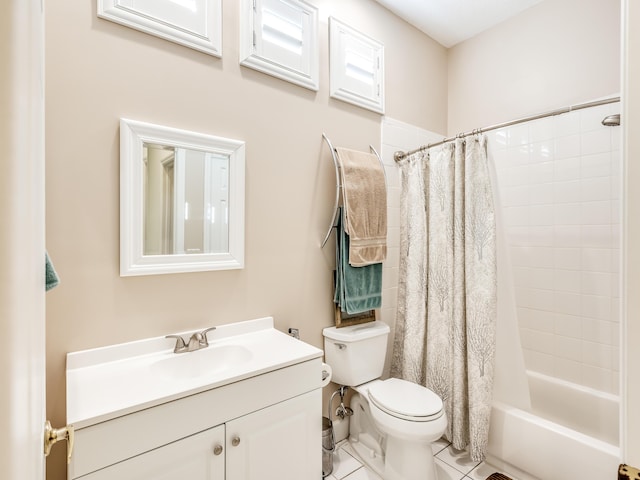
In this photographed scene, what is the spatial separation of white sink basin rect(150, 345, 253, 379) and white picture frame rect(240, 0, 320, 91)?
1390 mm

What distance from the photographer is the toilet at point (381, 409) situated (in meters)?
1.56

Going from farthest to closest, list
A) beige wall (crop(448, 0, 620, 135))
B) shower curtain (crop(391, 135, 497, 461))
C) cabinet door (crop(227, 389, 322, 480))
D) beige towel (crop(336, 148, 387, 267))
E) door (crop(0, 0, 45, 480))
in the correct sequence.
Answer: beige wall (crop(448, 0, 620, 135)) → beige towel (crop(336, 148, 387, 267)) → shower curtain (crop(391, 135, 497, 461)) → cabinet door (crop(227, 389, 322, 480)) → door (crop(0, 0, 45, 480))

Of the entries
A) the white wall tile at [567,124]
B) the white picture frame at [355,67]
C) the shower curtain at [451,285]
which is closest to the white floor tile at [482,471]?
the shower curtain at [451,285]

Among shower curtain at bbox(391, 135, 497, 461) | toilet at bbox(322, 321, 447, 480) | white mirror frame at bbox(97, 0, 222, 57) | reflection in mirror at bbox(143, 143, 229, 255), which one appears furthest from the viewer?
shower curtain at bbox(391, 135, 497, 461)

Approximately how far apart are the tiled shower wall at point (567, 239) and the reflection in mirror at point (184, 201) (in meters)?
1.66

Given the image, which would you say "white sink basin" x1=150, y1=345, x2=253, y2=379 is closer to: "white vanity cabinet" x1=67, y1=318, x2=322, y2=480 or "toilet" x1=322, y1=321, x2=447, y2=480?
"white vanity cabinet" x1=67, y1=318, x2=322, y2=480

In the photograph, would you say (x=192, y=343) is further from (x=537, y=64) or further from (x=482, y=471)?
(x=537, y=64)

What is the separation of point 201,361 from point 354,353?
0.85 m

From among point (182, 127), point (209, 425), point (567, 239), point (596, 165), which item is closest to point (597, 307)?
point (567, 239)

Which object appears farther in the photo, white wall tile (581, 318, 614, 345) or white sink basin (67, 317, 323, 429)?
white wall tile (581, 318, 614, 345)

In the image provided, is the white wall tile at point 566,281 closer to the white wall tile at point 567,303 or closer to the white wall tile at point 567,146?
the white wall tile at point 567,303

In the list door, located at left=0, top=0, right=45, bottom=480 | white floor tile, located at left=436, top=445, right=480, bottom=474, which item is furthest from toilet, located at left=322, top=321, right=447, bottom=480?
door, located at left=0, top=0, right=45, bottom=480

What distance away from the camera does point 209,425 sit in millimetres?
1120

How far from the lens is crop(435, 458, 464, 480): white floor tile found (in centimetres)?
173
